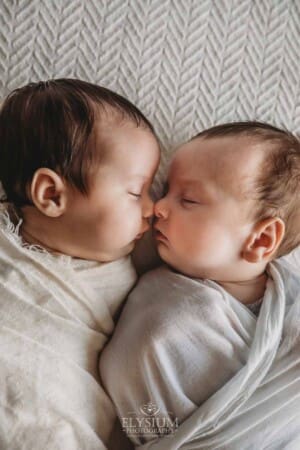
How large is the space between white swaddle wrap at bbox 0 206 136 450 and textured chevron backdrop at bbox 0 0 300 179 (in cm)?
36

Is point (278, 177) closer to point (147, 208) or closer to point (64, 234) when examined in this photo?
point (147, 208)

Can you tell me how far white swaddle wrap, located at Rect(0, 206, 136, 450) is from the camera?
0.93m

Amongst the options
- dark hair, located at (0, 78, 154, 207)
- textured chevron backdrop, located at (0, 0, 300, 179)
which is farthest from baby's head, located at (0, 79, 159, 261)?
textured chevron backdrop, located at (0, 0, 300, 179)

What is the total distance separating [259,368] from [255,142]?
0.42m

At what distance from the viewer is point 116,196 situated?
1017 millimetres

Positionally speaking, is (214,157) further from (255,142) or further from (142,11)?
(142,11)

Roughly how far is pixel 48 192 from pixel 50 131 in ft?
0.37

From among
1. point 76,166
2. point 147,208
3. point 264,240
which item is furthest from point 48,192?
point 264,240

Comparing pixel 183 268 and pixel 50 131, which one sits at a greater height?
pixel 50 131

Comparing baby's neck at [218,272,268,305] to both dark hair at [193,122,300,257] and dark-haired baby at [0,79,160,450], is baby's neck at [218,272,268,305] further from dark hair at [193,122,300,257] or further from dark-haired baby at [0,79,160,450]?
dark-haired baby at [0,79,160,450]

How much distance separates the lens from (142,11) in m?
1.20

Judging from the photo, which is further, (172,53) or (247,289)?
(172,53)

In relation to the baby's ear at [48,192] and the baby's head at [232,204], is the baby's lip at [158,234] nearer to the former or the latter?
the baby's head at [232,204]

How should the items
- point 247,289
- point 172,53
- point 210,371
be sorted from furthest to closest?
1. point 172,53
2. point 247,289
3. point 210,371
